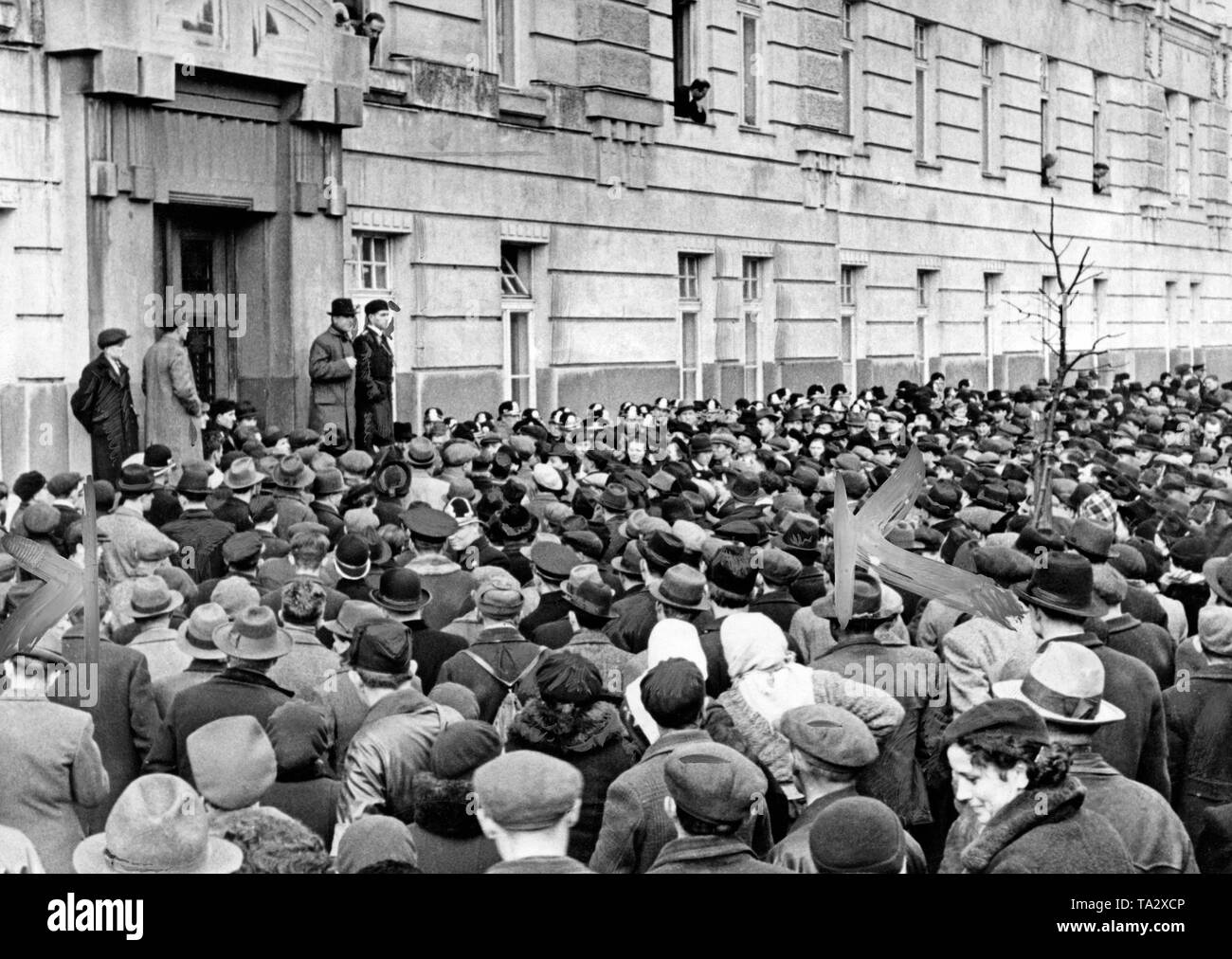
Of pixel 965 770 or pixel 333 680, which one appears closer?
pixel 965 770

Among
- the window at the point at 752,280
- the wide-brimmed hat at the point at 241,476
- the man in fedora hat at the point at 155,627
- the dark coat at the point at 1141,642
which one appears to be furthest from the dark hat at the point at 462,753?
the window at the point at 752,280

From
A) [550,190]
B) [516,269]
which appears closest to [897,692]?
[516,269]

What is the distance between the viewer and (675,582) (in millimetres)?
9148

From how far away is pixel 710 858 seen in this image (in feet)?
19.1

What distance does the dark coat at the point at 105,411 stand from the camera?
654 inches

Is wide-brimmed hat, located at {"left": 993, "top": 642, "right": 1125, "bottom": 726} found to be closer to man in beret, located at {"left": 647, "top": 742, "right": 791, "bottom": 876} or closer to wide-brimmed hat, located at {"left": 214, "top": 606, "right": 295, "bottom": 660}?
man in beret, located at {"left": 647, "top": 742, "right": 791, "bottom": 876}

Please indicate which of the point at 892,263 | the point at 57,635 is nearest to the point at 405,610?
the point at 57,635

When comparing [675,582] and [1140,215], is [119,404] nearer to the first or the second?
[675,582]

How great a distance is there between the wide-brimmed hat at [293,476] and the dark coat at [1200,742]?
6.53 meters

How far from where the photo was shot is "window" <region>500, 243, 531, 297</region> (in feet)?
79.3

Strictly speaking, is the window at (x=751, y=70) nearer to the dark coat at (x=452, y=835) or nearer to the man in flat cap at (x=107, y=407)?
the man in flat cap at (x=107, y=407)

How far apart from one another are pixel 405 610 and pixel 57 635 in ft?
5.82

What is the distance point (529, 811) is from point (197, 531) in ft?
20.0

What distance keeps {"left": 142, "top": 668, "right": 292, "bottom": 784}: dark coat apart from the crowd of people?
0.01 metres
